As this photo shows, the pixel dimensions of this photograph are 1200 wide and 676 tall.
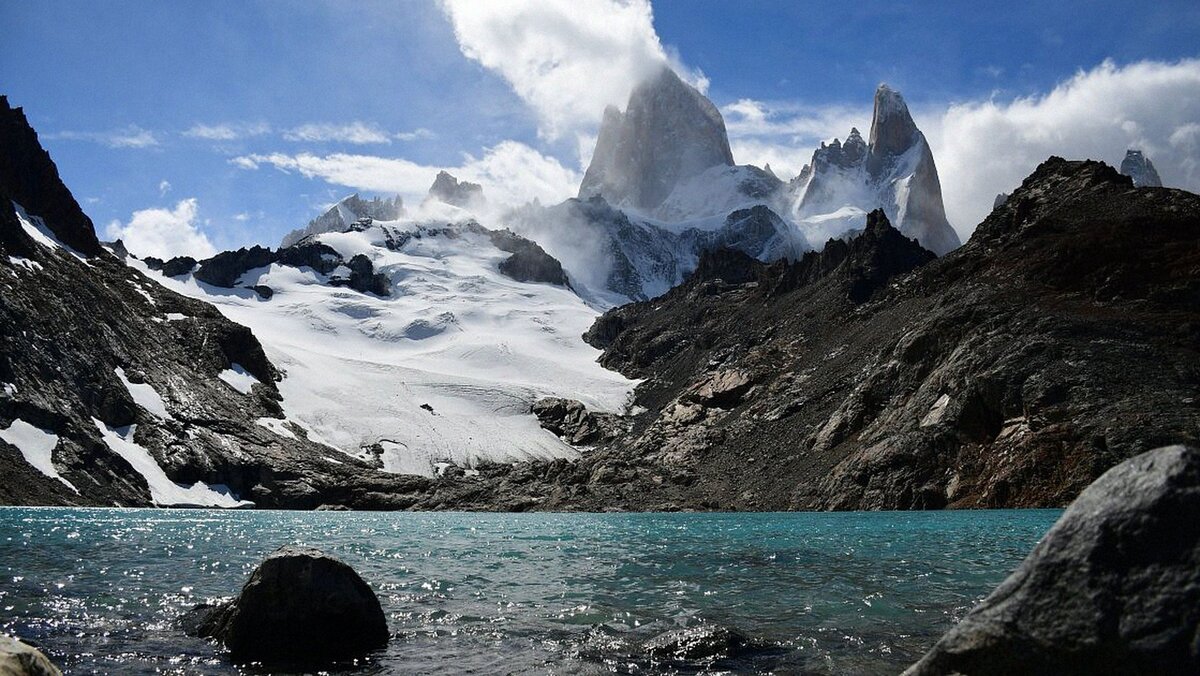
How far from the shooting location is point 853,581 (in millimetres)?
22109

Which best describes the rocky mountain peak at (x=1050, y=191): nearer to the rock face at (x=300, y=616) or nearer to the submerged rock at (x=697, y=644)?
the submerged rock at (x=697, y=644)

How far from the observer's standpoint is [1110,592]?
6.18 metres

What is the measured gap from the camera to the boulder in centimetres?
694

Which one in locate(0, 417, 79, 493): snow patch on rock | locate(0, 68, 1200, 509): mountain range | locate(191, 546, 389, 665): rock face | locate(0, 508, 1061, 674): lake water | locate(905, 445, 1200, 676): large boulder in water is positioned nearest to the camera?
locate(905, 445, 1200, 676): large boulder in water

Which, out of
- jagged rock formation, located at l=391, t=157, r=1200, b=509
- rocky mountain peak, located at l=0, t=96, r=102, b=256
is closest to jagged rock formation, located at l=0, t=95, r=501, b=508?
rocky mountain peak, located at l=0, t=96, r=102, b=256

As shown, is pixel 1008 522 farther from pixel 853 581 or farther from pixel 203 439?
pixel 203 439

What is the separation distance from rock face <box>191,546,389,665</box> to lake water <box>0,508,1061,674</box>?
549 mm

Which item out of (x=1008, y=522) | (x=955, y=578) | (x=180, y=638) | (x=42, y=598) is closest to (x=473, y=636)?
(x=180, y=638)

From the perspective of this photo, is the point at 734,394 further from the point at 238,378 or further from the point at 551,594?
the point at 551,594

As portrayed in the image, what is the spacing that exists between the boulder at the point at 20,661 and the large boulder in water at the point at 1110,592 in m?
7.92

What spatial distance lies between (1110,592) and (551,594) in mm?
15465

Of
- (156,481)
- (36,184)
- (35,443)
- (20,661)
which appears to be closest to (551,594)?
(20,661)

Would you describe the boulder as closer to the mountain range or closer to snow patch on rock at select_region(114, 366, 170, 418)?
the mountain range

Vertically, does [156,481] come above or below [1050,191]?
below
